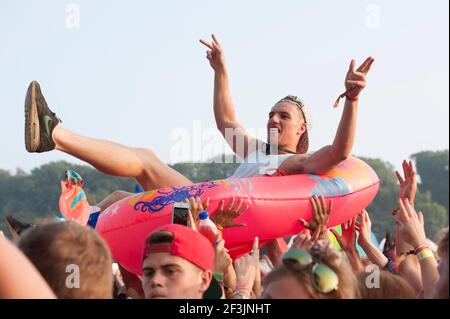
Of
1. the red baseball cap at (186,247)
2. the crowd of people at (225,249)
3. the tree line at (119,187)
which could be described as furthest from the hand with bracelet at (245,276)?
the tree line at (119,187)

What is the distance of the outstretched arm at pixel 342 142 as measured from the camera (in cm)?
522

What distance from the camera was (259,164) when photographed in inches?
249

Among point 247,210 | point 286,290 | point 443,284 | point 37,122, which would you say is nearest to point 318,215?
point 247,210

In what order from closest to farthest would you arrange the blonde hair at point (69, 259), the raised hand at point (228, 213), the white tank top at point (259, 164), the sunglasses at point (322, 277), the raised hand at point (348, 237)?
the blonde hair at point (69, 259)
the sunglasses at point (322, 277)
the raised hand at point (348, 237)
the raised hand at point (228, 213)
the white tank top at point (259, 164)

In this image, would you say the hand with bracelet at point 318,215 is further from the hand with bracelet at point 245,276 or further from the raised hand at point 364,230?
the hand with bracelet at point 245,276

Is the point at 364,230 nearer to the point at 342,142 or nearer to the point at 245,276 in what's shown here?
the point at 342,142

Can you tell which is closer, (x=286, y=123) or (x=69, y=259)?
(x=69, y=259)

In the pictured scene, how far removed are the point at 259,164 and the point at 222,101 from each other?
0.92 m

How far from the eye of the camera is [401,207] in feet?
14.7

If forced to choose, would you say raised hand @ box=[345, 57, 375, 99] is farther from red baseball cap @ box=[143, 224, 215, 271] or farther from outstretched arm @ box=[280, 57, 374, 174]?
red baseball cap @ box=[143, 224, 215, 271]

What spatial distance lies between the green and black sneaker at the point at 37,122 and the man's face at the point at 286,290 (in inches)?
101
